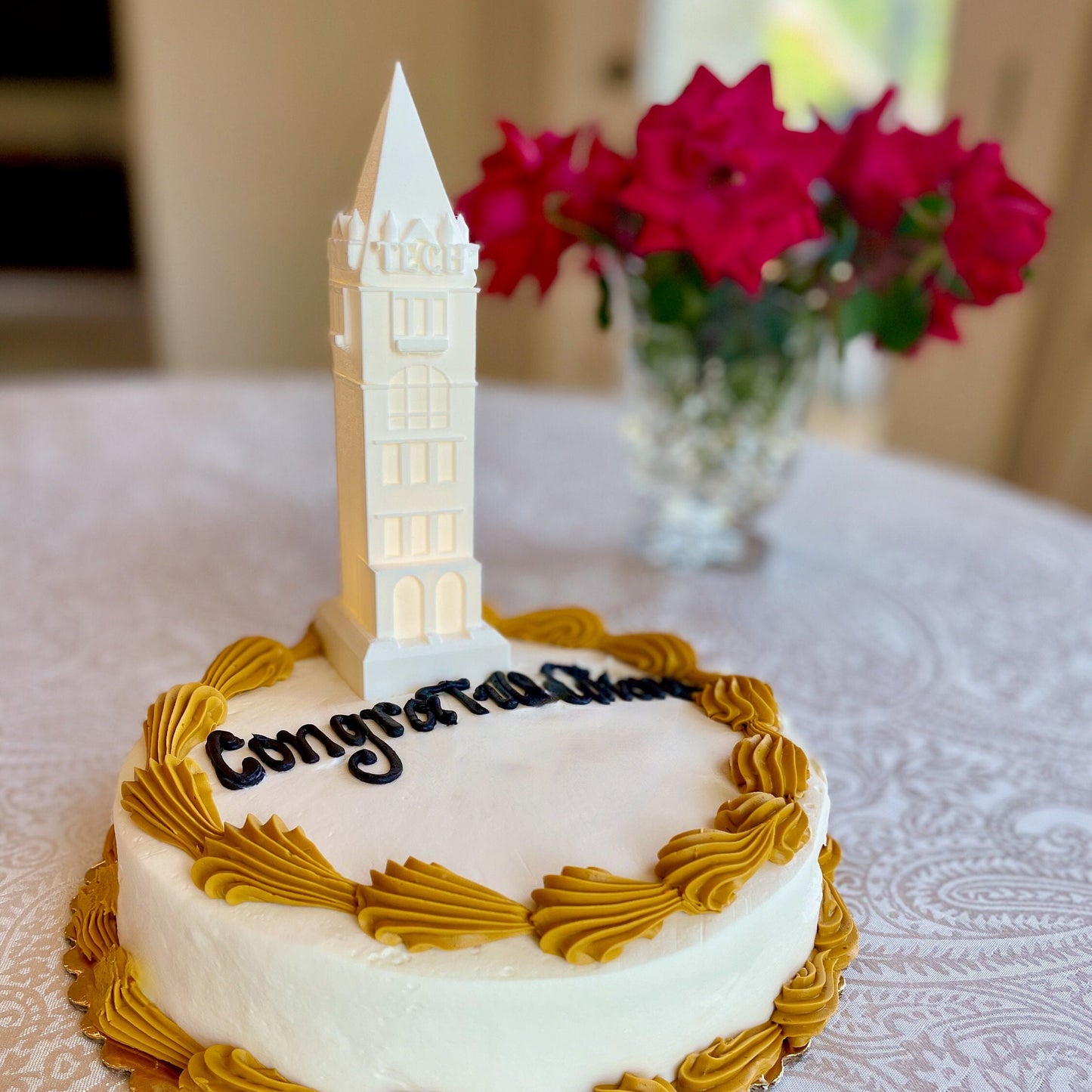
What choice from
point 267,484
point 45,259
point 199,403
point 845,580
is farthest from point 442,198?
point 45,259

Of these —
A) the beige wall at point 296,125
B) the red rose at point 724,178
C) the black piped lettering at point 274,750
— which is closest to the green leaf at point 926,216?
the red rose at point 724,178

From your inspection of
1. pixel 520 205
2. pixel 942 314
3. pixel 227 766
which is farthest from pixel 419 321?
pixel 942 314

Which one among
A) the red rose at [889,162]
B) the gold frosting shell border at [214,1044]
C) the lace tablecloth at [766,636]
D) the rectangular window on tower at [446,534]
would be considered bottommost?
the lace tablecloth at [766,636]

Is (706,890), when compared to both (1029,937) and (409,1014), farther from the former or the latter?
(1029,937)

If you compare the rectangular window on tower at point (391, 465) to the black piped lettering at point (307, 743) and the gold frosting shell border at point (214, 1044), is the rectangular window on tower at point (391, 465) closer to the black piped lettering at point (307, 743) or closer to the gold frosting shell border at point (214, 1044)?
the black piped lettering at point (307, 743)

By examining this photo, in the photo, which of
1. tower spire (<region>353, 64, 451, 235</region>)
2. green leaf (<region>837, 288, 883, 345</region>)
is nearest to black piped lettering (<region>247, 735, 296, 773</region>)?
tower spire (<region>353, 64, 451, 235</region>)

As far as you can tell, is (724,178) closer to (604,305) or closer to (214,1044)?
(604,305)

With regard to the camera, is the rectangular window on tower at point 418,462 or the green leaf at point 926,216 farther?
the green leaf at point 926,216

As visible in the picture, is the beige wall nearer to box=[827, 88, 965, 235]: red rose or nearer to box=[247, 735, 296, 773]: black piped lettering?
box=[827, 88, 965, 235]: red rose

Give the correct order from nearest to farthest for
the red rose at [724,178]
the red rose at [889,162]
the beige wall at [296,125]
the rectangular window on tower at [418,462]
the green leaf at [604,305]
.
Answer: the rectangular window on tower at [418,462]
the red rose at [724,178]
the red rose at [889,162]
the green leaf at [604,305]
the beige wall at [296,125]
